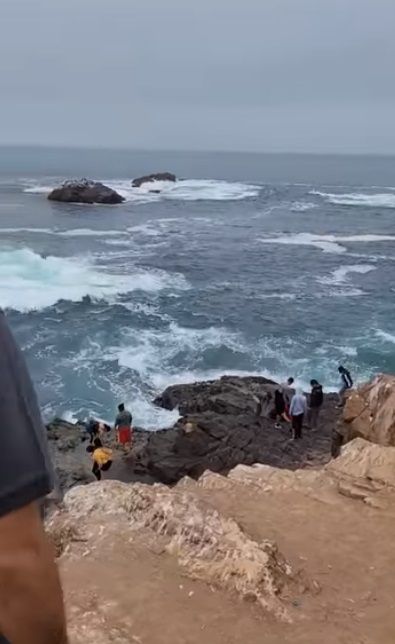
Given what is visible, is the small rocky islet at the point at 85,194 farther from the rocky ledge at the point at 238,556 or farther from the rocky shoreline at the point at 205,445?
the rocky ledge at the point at 238,556

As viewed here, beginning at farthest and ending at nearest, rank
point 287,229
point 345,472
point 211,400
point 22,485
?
point 287,229 → point 211,400 → point 345,472 → point 22,485

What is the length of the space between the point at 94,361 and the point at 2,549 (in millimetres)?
22107

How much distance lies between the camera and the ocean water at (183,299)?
22891 mm

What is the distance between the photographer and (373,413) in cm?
1273

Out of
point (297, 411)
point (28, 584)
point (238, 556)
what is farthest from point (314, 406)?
point (28, 584)

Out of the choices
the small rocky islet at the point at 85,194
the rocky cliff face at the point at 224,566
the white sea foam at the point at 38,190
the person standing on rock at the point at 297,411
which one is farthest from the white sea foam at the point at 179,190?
the rocky cliff face at the point at 224,566

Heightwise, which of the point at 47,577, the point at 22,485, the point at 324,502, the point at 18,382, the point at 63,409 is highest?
the point at 18,382

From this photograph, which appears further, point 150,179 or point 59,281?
point 150,179

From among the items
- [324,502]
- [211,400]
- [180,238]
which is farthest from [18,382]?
[180,238]

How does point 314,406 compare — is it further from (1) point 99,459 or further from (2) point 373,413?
(1) point 99,459

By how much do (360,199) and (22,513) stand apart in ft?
253

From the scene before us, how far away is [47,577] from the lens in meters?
1.45

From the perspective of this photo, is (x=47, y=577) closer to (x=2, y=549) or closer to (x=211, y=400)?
(x=2, y=549)

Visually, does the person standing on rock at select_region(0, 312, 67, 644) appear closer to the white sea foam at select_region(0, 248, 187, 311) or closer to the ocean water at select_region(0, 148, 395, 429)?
the ocean water at select_region(0, 148, 395, 429)
